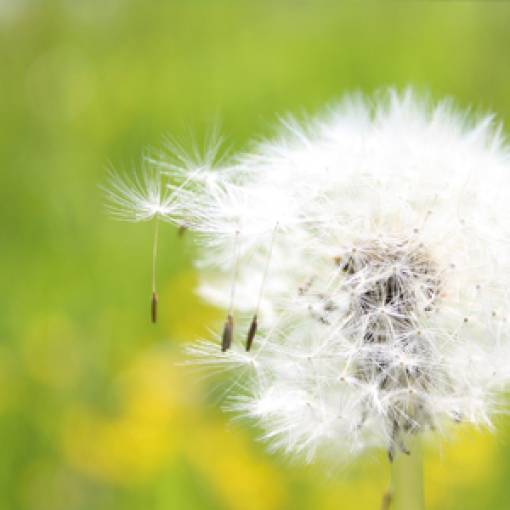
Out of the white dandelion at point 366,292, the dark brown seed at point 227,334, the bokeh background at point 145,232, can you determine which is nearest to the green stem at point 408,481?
the white dandelion at point 366,292

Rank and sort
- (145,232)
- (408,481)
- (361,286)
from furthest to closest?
1. (145,232)
2. (361,286)
3. (408,481)

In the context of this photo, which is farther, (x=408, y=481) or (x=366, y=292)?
(x=366, y=292)

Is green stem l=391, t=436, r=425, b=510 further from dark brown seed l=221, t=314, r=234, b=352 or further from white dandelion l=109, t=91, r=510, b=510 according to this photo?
dark brown seed l=221, t=314, r=234, b=352

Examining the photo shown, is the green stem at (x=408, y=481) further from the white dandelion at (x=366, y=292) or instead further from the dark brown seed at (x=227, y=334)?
the dark brown seed at (x=227, y=334)

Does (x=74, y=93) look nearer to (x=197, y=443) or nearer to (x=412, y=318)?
(x=197, y=443)

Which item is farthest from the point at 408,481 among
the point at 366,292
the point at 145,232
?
the point at 145,232

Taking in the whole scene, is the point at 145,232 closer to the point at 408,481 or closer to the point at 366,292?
the point at 366,292
